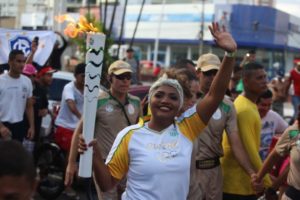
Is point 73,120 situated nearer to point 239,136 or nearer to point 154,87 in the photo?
point 239,136

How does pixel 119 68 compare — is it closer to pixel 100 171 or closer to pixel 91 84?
pixel 91 84

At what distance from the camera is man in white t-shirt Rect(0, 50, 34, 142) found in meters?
6.50

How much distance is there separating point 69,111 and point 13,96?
2.59ft

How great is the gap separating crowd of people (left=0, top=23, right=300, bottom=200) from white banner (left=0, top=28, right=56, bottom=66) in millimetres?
997

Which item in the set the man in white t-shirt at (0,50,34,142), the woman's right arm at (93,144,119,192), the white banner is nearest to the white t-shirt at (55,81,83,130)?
the man in white t-shirt at (0,50,34,142)

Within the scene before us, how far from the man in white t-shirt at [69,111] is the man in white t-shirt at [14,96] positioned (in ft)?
1.55

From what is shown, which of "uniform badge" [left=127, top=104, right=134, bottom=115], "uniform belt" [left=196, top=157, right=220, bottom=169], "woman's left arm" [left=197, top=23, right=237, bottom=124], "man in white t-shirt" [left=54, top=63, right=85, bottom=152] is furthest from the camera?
"man in white t-shirt" [left=54, top=63, right=85, bottom=152]

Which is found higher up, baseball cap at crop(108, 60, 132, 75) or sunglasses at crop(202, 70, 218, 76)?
sunglasses at crop(202, 70, 218, 76)

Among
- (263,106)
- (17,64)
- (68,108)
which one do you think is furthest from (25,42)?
(263,106)

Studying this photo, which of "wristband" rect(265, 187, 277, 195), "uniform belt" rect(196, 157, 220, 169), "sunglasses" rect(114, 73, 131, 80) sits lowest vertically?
"wristband" rect(265, 187, 277, 195)

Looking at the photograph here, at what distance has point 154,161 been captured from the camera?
3088 mm

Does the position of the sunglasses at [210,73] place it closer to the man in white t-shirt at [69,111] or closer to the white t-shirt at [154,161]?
the white t-shirt at [154,161]

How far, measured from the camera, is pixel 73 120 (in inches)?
279

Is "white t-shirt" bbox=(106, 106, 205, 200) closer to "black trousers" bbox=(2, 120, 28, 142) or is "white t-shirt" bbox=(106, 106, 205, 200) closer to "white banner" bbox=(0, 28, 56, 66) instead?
"black trousers" bbox=(2, 120, 28, 142)
